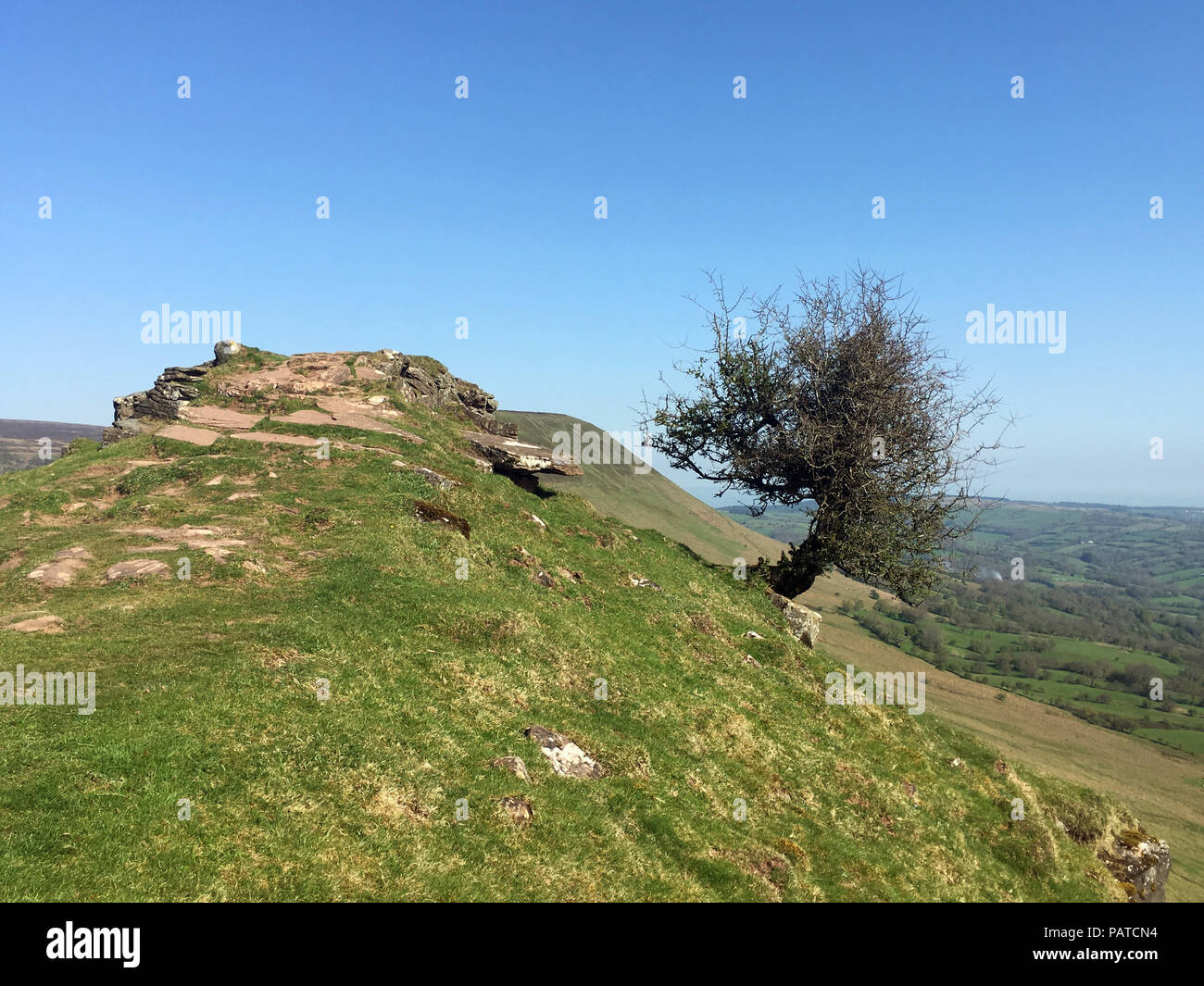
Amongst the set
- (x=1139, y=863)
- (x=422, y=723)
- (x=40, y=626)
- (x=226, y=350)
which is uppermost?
(x=226, y=350)

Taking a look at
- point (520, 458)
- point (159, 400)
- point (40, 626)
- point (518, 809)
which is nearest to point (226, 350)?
point (159, 400)

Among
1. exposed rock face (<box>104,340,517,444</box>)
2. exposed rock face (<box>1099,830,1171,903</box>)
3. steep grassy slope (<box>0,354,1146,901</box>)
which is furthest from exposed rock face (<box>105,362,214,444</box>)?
exposed rock face (<box>1099,830,1171,903</box>)

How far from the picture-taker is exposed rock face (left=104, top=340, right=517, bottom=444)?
147 ft

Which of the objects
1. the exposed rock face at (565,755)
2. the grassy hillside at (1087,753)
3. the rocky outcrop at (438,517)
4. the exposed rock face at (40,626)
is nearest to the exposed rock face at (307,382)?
the rocky outcrop at (438,517)

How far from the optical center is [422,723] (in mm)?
18312

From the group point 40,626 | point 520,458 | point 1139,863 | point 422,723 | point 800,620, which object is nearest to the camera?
point 422,723

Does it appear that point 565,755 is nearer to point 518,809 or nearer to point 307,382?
point 518,809

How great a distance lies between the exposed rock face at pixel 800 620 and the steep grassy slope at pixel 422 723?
1723 mm

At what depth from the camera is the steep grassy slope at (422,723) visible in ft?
42.9

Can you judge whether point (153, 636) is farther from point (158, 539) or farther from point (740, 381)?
point (740, 381)

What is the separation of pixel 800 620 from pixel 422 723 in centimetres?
2765

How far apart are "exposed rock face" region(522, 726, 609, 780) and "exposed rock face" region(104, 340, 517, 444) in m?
26.7
